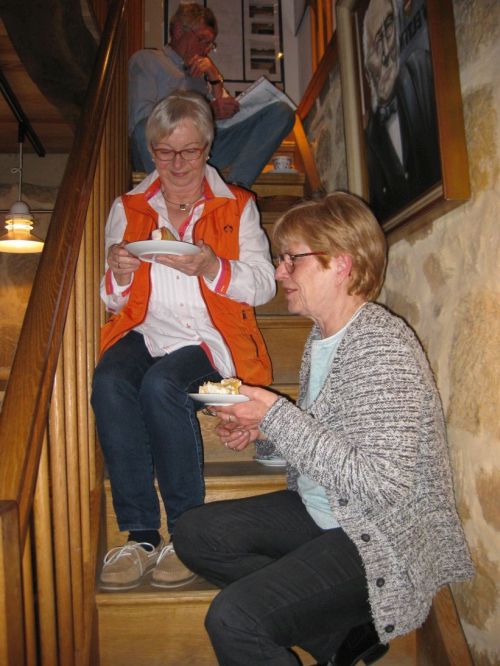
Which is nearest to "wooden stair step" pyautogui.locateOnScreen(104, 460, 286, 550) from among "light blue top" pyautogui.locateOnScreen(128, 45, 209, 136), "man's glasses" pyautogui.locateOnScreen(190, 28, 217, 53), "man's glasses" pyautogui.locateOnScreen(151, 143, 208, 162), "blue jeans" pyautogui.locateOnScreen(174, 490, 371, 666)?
"blue jeans" pyautogui.locateOnScreen(174, 490, 371, 666)

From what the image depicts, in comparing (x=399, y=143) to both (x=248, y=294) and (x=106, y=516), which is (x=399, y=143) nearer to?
(x=248, y=294)

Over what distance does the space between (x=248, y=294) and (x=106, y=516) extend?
0.78 meters

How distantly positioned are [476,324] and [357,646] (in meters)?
0.71

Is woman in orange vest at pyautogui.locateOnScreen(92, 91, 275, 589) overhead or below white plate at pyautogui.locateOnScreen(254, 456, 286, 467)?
overhead

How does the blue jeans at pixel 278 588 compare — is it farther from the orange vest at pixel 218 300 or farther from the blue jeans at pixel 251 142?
the blue jeans at pixel 251 142

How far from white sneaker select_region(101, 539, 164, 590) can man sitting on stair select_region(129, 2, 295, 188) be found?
1.71 meters

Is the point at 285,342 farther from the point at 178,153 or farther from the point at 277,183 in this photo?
the point at 277,183

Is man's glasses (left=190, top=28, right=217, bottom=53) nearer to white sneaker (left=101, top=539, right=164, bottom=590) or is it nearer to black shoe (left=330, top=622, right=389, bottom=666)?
white sneaker (left=101, top=539, right=164, bottom=590)

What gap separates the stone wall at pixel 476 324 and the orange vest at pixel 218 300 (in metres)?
0.54

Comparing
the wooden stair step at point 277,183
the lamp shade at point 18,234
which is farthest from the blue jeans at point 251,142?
the lamp shade at point 18,234

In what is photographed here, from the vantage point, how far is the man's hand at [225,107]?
9.07 feet

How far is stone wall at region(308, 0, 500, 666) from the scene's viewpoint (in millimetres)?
1146

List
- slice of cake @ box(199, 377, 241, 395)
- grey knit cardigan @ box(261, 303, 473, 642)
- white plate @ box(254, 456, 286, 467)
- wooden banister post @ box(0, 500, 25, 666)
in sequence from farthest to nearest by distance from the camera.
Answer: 1. white plate @ box(254, 456, 286, 467)
2. slice of cake @ box(199, 377, 241, 395)
3. grey knit cardigan @ box(261, 303, 473, 642)
4. wooden banister post @ box(0, 500, 25, 666)

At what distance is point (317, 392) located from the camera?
50.9 inches
